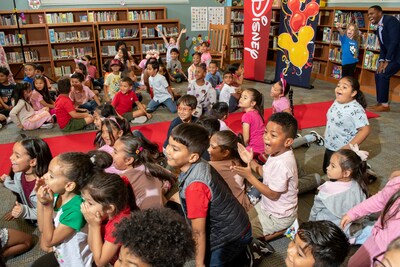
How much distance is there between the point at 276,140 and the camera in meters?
2.14

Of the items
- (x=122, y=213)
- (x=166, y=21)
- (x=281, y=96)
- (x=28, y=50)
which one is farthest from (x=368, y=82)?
(x=28, y=50)

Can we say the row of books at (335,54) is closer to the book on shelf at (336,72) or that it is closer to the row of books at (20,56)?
the book on shelf at (336,72)

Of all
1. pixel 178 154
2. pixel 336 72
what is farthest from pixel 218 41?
pixel 178 154

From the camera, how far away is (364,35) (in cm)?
627

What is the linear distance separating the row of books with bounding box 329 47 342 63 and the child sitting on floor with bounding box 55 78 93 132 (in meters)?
5.24

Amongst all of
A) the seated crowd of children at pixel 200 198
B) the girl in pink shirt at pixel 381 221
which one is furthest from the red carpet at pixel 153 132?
the girl in pink shirt at pixel 381 221

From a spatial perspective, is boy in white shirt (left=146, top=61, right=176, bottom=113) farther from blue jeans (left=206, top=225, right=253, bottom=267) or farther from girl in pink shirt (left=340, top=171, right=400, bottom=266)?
girl in pink shirt (left=340, top=171, right=400, bottom=266)

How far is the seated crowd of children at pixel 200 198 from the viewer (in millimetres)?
1292

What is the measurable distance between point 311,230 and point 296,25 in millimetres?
5699

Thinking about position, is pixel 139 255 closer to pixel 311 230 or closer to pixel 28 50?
pixel 311 230

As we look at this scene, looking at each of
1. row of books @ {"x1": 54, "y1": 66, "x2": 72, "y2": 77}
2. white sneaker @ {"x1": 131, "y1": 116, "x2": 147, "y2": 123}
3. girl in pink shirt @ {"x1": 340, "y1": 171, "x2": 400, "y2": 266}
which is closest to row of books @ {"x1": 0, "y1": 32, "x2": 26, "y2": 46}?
row of books @ {"x1": 54, "y1": 66, "x2": 72, "y2": 77}

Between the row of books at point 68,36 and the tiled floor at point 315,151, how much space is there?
3.29 meters

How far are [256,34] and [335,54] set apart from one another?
5.97 ft

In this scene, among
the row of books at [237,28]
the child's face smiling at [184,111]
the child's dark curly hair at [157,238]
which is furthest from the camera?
Result: the row of books at [237,28]
